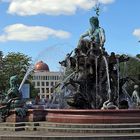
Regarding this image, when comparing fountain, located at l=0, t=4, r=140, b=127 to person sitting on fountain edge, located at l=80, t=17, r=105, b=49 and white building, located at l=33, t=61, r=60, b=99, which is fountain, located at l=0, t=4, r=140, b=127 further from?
white building, located at l=33, t=61, r=60, b=99

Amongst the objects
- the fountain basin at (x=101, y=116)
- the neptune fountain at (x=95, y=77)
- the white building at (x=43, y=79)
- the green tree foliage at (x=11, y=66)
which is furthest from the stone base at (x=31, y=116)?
the white building at (x=43, y=79)

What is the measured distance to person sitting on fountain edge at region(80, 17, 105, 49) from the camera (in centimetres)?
2633

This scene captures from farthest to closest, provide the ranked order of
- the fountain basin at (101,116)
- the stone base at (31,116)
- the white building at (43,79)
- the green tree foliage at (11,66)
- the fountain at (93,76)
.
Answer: the white building at (43,79)
the green tree foliage at (11,66)
the fountain at (93,76)
the stone base at (31,116)
the fountain basin at (101,116)

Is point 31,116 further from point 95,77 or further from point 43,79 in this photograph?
point 43,79

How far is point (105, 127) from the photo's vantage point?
18.6 m

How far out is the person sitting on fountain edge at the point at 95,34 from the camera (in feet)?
86.4

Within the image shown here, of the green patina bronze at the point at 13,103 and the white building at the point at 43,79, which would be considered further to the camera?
the white building at the point at 43,79

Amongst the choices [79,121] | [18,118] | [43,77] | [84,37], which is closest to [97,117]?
[79,121]

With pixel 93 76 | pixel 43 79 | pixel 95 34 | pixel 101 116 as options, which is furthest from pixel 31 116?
pixel 43 79

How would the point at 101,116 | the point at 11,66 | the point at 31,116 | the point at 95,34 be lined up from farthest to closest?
the point at 11,66 → the point at 95,34 → the point at 31,116 → the point at 101,116

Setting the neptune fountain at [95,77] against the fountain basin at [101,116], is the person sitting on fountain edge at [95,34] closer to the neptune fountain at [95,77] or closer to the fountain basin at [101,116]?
the neptune fountain at [95,77]

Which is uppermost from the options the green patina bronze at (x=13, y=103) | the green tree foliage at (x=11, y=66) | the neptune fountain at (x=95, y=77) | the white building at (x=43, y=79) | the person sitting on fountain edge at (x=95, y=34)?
the white building at (x=43, y=79)

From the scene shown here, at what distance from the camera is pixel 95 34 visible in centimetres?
2658

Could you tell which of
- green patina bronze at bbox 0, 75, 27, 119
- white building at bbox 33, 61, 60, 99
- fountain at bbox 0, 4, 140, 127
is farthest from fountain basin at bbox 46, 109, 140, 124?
white building at bbox 33, 61, 60, 99
